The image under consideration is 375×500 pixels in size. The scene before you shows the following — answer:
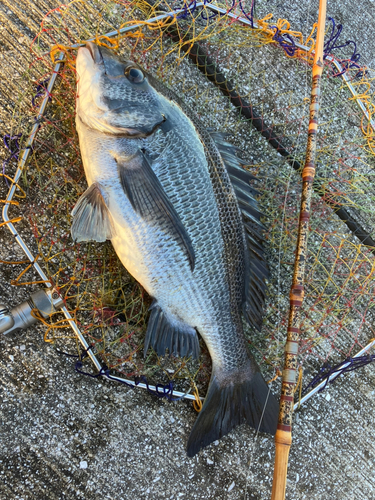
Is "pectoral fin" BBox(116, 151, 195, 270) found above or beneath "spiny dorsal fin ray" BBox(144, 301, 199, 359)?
above

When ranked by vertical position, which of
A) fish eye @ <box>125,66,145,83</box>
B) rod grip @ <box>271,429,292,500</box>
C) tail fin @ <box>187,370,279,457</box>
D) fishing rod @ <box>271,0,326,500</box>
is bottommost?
tail fin @ <box>187,370,279,457</box>

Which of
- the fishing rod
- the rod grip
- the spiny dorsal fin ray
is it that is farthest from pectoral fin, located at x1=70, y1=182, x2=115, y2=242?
the rod grip

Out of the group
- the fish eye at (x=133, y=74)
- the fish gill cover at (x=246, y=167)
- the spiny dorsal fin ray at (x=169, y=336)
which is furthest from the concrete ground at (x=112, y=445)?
the fish eye at (x=133, y=74)

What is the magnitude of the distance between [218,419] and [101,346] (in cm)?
72

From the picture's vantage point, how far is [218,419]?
176 cm

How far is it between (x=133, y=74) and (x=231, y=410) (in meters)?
1.74

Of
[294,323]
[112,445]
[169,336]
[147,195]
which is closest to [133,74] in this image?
[147,195]

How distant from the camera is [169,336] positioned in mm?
1722

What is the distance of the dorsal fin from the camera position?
1829 mm

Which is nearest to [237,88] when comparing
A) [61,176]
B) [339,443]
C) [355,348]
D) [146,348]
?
[61,176]

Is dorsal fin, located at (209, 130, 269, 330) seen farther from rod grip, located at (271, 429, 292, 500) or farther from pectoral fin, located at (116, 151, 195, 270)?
rod grip, located at (271, 429, 292, 500)

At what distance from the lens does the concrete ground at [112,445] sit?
5.57 feet

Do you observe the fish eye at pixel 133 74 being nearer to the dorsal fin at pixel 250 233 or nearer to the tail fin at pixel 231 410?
the dorsal fin at pixel 250 233

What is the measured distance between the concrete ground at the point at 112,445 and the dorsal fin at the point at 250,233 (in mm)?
654
